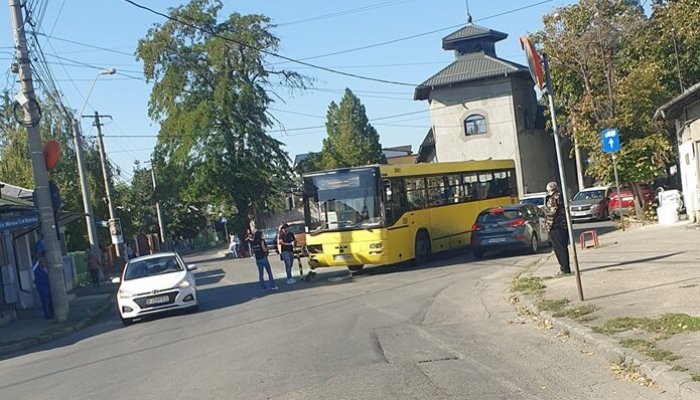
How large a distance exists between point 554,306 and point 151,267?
10381 mm

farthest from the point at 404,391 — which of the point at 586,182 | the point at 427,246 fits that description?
the point at 586,182

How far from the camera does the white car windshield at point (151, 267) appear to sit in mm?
19312

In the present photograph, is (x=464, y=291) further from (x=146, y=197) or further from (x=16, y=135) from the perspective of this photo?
(x=146, y=197)

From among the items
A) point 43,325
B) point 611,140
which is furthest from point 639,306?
point 611,140

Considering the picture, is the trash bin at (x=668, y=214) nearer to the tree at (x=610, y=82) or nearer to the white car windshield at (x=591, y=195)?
the tree at (x=610, y=82)

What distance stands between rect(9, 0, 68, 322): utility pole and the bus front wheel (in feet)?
32.5

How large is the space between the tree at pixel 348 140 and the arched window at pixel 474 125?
33663mm

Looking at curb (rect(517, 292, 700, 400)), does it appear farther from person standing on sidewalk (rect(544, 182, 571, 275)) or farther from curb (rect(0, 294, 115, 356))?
curb (rect(0, 294, 115, 356))

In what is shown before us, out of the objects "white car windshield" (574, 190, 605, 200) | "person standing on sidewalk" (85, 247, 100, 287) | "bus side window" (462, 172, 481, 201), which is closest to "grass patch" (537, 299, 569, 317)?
"bus side window" (462, 172, 481, 201)

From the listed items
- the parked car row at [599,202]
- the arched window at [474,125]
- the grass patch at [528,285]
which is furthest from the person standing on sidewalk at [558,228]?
the arched window at [474,125]

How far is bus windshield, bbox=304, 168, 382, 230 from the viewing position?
2298 cm

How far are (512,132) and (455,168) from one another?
26.1 metres

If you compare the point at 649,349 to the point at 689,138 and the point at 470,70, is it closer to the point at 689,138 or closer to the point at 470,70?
the point at 689,138

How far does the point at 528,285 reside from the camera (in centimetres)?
1595
